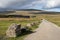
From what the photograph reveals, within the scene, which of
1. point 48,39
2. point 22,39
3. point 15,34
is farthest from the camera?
point 15,34

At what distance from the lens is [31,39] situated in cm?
1861

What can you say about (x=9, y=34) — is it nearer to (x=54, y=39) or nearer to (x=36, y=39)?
(x=36, y=39)

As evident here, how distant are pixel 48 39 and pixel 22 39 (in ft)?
8.84

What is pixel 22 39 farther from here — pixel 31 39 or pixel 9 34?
pixel 9 34

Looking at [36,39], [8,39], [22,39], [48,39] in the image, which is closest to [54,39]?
[48,39]

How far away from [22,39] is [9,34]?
268 cm

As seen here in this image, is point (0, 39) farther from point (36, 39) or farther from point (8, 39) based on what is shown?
point (36, 39)

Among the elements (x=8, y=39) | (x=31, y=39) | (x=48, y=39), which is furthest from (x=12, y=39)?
(x=48, y=39)

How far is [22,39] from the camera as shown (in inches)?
762

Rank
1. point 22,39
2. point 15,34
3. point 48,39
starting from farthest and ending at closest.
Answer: point 15,34
point 22,39
point 48,39

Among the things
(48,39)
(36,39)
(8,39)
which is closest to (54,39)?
(48,39)

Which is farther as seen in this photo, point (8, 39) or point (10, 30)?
point (10, 30)

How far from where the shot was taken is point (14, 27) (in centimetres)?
2211

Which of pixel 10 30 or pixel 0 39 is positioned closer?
pixel 0 39
